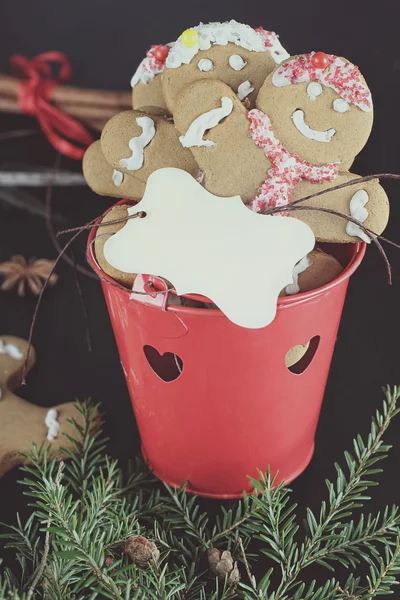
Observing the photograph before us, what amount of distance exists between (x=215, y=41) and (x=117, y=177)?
0.17m

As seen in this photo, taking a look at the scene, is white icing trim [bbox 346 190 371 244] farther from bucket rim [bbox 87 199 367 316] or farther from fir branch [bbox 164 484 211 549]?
fir branch [bbox 164 484 211 549]

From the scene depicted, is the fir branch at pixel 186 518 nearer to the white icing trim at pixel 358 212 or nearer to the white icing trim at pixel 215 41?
the white icing trim at pixel 358 212

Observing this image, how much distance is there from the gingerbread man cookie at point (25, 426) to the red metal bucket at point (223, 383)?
0.33 feet

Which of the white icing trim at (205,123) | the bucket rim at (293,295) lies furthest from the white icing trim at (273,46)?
the bucket rim at (293,295)

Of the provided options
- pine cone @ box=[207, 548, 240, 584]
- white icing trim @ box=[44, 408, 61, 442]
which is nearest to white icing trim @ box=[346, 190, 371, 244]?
pine cone @ box=[207, 548, 240, 584]

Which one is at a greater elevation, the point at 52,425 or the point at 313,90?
the point at 313,90

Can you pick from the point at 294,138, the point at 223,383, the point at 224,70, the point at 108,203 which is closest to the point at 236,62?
the point at 224,70

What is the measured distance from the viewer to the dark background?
1.02 m

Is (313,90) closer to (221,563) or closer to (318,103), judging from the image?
(318,103)

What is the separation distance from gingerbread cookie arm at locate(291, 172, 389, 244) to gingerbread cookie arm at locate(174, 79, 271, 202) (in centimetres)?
5

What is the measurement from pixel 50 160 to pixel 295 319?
865 millimetres

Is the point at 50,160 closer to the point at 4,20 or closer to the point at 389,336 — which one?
the point at 4,20

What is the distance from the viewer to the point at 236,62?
2.62 feet

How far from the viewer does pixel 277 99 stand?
2.42 ft
